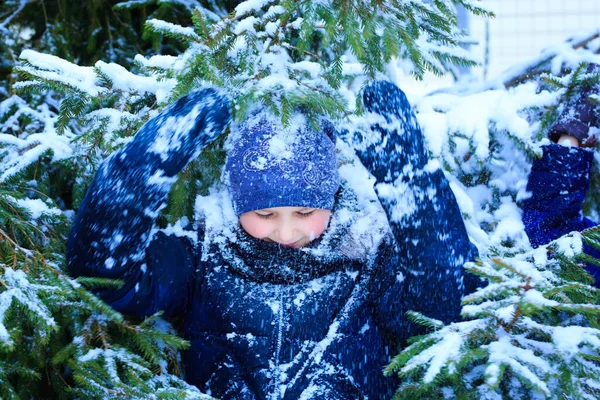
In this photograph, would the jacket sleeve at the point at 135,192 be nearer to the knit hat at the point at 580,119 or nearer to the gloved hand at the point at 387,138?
the gloved hand at the point at 387,138

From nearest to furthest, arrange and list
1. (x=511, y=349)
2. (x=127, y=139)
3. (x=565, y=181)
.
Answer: (x=511, y=349), (x=127, y=139), (x=565, y=181)

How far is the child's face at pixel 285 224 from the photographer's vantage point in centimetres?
184

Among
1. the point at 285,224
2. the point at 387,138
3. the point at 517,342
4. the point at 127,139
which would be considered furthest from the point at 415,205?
the point at 127,139

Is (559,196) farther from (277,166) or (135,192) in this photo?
(135,192)

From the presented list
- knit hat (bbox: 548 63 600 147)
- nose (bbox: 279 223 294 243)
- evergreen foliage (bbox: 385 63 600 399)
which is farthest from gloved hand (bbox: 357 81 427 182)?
knit hat (bbox: 548 63 600 147)

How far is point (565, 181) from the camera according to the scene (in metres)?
2.33

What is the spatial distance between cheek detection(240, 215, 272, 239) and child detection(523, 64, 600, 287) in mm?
1033

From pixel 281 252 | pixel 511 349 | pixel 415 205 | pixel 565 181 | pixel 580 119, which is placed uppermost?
pixel 580 119

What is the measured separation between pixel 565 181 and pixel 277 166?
3.72 ft

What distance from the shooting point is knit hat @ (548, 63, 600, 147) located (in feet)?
8.09

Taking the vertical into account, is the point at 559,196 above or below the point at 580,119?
below

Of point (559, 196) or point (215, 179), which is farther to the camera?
point (559, 196)

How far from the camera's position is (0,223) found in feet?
6.54

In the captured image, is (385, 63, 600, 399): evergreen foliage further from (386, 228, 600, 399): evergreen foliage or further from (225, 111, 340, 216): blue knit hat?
(225, 111, 340, 216): blue knit hat
